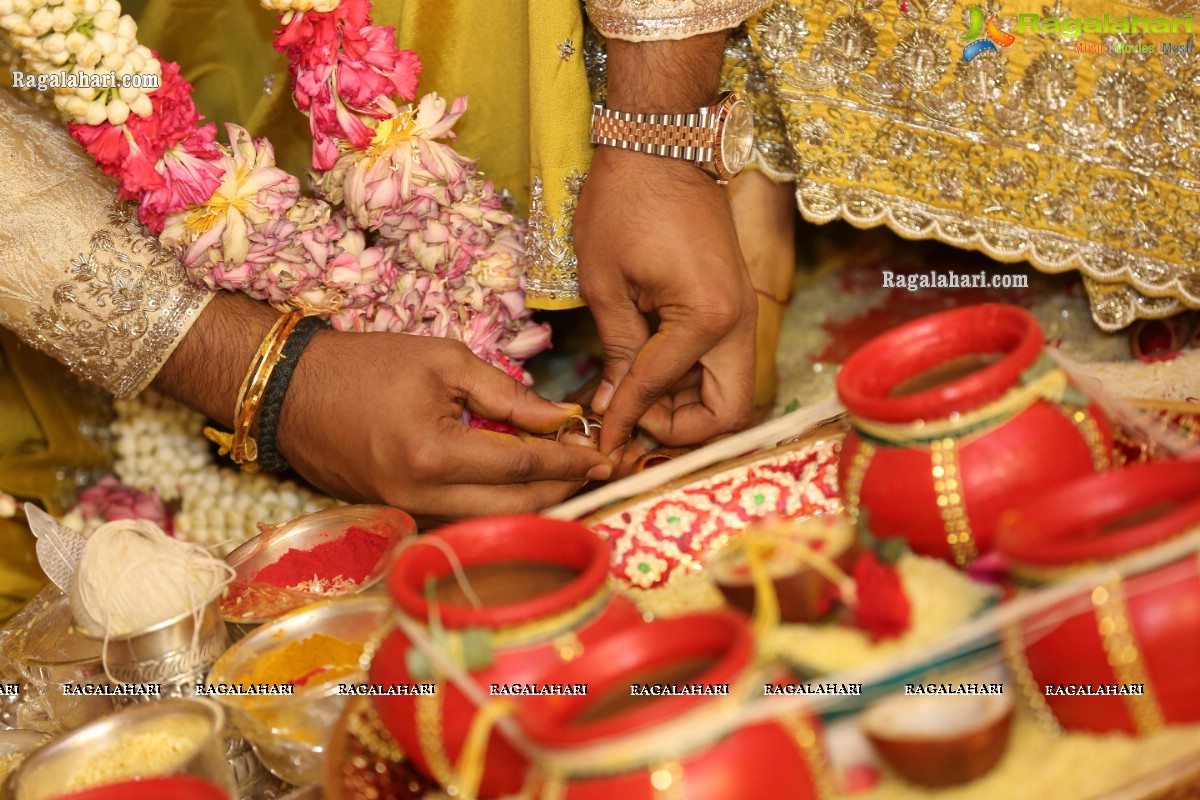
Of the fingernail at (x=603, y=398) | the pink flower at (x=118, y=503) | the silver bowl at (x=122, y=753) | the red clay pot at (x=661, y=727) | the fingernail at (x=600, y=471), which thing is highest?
the red clay pot at (x=661, y=727)

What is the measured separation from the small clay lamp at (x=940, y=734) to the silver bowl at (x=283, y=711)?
39 centimetres

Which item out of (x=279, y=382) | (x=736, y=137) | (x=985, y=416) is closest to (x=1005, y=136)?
(x=736, y=137)

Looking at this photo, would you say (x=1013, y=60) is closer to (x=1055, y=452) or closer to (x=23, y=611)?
(x=1055, y=452)

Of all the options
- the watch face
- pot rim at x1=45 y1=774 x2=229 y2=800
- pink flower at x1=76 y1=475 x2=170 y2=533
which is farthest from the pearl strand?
pot rim at x1=45 y1=774 x2=229 y2=800

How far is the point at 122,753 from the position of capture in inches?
34.8

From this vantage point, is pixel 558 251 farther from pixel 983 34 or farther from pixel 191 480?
pixel 191 480

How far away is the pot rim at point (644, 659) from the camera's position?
591 mm

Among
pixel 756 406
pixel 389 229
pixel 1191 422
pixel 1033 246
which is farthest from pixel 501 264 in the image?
pixel 1191 422

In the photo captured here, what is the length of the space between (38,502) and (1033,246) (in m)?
1.53

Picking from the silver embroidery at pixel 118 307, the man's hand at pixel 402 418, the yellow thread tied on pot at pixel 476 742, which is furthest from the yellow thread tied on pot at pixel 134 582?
the yellow thread tied on pot at pixel 476 742

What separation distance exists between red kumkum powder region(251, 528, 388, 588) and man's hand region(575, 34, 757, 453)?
0.36m

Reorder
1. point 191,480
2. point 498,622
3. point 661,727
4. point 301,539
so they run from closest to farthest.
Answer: point 661,727
point 498,622
point 301,539
point 191,480

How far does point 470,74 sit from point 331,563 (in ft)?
2.78

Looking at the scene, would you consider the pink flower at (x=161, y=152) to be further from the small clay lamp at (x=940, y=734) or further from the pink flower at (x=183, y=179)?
the small clay lamp at (x=940, y=734)
